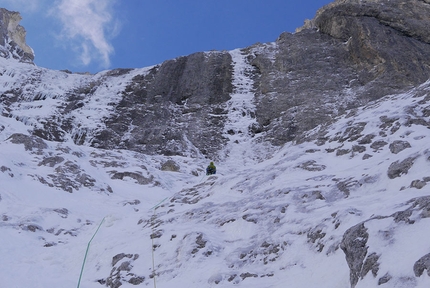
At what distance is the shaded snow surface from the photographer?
740 cm

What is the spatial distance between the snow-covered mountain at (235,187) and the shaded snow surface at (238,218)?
0.14 ft

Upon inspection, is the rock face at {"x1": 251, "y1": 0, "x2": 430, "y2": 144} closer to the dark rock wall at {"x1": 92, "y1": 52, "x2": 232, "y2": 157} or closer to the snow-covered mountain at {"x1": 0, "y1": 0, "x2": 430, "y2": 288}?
the snow-covered mountain at {"x1": 0, "y1": 0, "x2": 430, "y2": 288}

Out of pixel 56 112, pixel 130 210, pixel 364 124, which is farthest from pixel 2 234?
pixel 56 112

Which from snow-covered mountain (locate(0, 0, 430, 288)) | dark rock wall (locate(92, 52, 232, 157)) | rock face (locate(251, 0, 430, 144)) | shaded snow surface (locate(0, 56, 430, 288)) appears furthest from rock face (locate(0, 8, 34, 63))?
shaded snow surface (locate(0, 56, 430, 288))

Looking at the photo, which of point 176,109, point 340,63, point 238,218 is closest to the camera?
point 238,218

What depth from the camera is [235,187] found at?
14.3 m

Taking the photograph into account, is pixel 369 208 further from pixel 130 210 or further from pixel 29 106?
pixel 29 106

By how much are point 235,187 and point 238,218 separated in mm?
3332

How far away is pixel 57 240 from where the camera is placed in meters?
13.2

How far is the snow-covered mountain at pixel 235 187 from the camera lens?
7879 mm

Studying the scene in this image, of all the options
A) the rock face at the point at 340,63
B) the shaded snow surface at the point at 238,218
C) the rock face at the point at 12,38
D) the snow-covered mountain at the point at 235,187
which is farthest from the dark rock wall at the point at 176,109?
the rock face at the point at 12,38

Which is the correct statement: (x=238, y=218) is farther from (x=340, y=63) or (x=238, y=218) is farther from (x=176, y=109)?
(x=340, y=63)

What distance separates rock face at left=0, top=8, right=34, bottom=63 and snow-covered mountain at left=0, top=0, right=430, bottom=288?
24759 millimetres

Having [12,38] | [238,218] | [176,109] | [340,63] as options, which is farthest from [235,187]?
[12,38]
